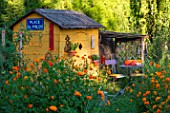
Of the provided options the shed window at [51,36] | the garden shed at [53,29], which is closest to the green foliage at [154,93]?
the garden shed at [53,29]

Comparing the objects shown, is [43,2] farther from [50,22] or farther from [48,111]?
[48,111]

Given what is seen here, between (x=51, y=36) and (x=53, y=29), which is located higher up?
(x=53, y=29)

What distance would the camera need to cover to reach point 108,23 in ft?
57.3

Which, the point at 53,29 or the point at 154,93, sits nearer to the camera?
the point at 154,93

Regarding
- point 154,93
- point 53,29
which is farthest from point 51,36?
point 154,93

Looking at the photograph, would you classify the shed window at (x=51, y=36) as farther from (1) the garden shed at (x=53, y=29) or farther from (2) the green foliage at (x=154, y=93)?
(2) the green foliage at (x=154, y=93)

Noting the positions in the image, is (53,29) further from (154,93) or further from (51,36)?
(154,93)

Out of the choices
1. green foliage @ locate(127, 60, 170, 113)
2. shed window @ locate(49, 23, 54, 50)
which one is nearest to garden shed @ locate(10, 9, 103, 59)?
shed window @ locate(49, 23, 54, 50)

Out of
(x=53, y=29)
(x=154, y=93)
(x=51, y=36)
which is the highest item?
(x=53, y=29)

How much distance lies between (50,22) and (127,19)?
6321 millimetres

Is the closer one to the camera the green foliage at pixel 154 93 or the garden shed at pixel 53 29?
the green foliage at pixel 154 93

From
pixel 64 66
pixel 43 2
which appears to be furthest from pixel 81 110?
pixel 43 2

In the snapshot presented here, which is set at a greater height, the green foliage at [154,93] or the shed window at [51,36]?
the shed window at [51,36]

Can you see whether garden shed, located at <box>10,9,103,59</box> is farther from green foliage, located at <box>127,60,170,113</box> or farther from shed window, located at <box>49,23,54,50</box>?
green foliage, located at <box>127,60,170,113</box>
